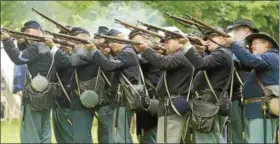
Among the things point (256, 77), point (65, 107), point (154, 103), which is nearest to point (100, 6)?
point (65, 107)

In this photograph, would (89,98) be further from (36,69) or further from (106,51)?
(36,69)

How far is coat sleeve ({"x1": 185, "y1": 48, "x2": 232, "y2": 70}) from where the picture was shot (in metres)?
9.11

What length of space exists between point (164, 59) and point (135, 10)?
298 inches

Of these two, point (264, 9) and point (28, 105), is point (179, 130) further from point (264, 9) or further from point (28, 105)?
point (264, 9)

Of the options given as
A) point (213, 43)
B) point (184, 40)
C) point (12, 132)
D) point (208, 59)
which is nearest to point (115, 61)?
point (184, 40)

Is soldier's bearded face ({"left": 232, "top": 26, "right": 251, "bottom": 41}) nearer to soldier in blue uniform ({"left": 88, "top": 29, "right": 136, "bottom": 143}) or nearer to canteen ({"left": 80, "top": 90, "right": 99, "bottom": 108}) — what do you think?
soldier in blue uniform ({"left": 88, "top": 29, "right": 136, "bottom": 143})

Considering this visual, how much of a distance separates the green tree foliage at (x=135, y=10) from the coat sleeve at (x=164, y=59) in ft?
22.3

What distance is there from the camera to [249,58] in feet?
29.6

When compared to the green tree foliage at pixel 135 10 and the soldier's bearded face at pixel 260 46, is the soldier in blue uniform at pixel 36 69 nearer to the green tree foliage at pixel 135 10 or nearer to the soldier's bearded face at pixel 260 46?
the soldier's bearded face at pixel 260 46

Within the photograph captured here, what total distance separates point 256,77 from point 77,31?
2.89 m

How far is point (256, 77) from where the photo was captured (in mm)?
9320

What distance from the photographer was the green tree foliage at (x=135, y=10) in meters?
17.2

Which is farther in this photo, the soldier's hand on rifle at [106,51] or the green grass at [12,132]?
the green grass at [12,132]

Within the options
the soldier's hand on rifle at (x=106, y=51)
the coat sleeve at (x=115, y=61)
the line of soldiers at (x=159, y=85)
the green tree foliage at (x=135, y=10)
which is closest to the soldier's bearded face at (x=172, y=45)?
the line of soldiers at (x=159, y=85)
